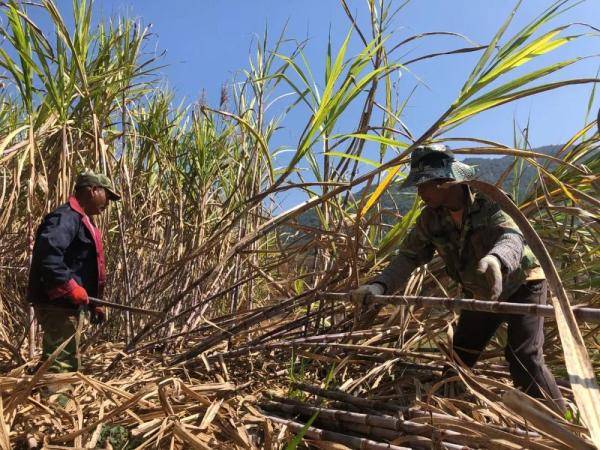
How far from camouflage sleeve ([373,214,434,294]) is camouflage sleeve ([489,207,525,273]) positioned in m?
0.30

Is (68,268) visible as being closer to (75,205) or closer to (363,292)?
(75,205)

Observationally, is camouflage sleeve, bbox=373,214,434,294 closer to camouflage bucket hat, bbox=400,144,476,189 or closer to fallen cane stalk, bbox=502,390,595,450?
camouflage bucket hat, bbox=400,144,476,189

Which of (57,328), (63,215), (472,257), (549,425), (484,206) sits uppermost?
(484,206)

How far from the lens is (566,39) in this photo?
5.41 feet

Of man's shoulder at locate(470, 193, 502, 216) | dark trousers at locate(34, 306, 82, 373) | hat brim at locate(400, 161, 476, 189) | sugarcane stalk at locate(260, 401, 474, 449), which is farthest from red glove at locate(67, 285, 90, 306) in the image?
man's shoulder at locate(470, 193, 502, 216)

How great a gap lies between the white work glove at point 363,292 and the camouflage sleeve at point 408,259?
0.06m

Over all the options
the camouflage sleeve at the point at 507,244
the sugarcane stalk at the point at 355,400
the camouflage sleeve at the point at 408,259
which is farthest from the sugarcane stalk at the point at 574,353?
the camouflage sleeve at the point at 408,259

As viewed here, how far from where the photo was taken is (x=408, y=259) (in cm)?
209

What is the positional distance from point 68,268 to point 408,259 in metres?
1.60

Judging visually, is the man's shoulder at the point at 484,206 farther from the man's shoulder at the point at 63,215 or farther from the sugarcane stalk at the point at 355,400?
the man's shoulder at the point at 63,215

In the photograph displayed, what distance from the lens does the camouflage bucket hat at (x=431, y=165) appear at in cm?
174

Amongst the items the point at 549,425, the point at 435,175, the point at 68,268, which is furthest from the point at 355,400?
the point at 68,268

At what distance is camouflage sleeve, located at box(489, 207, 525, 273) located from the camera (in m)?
1.55

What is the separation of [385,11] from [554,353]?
5.61 ft
